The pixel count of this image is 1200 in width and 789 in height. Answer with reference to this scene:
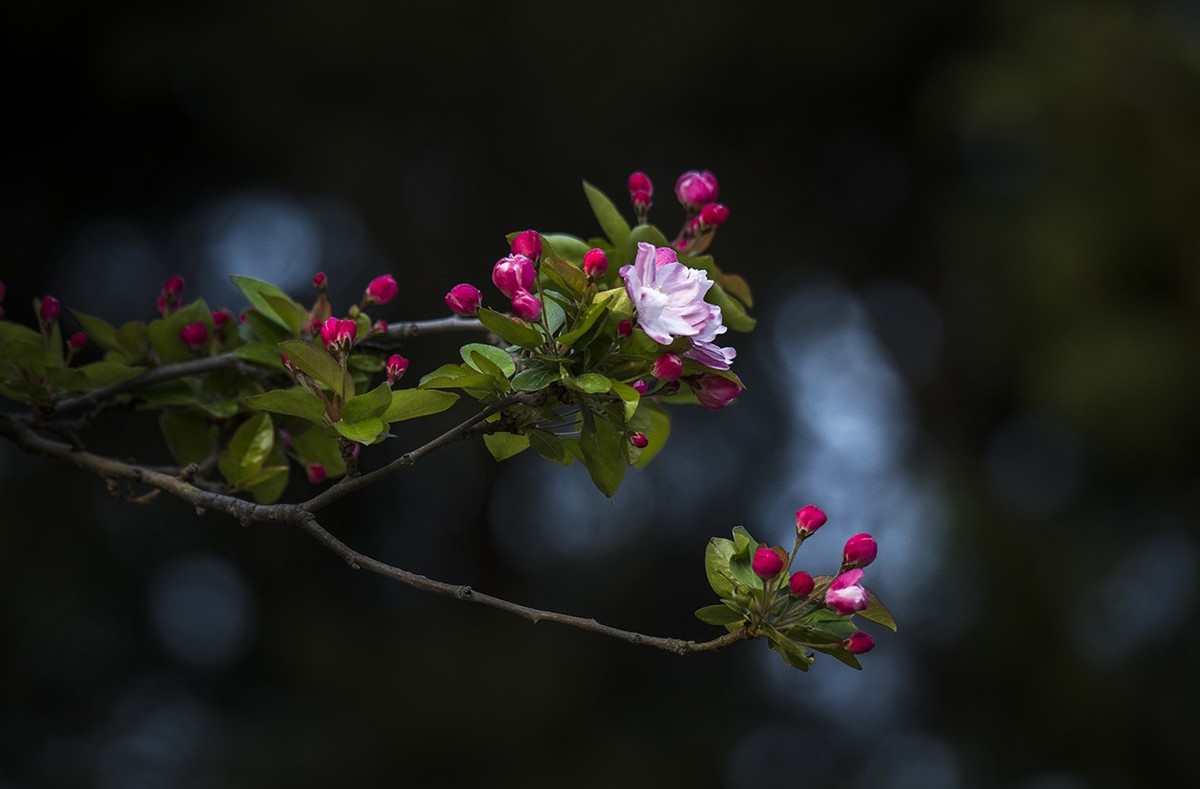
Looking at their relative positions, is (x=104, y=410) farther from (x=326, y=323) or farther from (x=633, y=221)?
(x=633, y=221)

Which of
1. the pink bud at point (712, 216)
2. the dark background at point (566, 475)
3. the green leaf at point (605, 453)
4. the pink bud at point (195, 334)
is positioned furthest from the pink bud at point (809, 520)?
the dark background at point (566, 475)

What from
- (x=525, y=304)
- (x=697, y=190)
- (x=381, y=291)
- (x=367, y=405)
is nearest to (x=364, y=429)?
(x=367, y=405)

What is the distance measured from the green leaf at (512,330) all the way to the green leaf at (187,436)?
432 mm

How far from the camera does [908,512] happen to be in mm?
3773

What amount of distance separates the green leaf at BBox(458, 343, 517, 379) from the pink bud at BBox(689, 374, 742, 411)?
12 cm

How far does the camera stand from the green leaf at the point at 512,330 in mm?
729

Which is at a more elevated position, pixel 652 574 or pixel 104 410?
pixel 104 410

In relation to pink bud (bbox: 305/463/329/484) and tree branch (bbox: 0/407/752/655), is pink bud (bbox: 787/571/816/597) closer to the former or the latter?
tree branch (bbox: 0/407/752/655)

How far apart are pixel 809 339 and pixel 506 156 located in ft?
3.79

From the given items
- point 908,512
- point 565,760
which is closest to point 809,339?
point 908,512

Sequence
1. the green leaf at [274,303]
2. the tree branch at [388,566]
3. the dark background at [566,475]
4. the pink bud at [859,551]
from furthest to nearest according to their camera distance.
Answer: the dark background at [566,475], the green leaf at [274,303], the pink bud at [859,551], the tree branch at [388,566]

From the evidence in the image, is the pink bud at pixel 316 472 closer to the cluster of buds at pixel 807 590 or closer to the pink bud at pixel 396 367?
the pink bud at pixel 396 367

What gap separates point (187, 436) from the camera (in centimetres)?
108

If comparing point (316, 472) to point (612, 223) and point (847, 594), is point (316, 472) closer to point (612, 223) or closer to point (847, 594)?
point (612, 223)
